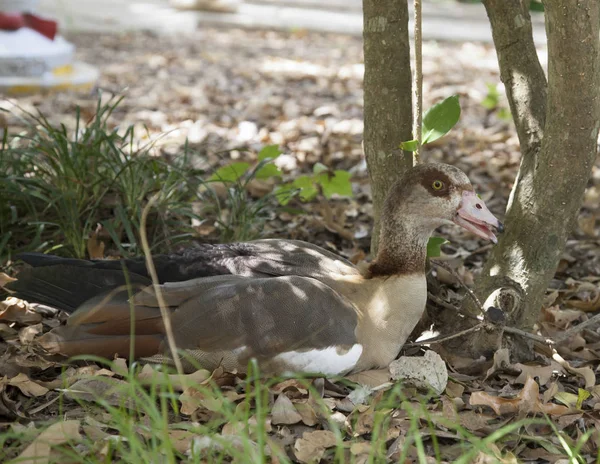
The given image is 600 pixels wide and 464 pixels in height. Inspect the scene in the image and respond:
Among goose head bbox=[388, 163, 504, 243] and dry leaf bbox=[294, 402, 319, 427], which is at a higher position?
goose head bbox=[388, 163, 504, 243]

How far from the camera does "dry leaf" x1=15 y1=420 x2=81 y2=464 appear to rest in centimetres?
256

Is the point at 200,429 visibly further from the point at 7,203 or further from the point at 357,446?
the point at 7,203

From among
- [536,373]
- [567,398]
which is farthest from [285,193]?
[567,398]

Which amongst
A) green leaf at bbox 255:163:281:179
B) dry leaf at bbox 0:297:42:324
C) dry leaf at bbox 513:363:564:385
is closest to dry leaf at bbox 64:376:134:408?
dry leaf at bbox 0:297:42:324

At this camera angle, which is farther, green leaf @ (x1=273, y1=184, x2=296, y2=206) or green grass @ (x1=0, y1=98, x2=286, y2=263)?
green leaf @ (x1=273, y1=184, x2=296, y2=206)

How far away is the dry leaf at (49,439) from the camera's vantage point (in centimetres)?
256

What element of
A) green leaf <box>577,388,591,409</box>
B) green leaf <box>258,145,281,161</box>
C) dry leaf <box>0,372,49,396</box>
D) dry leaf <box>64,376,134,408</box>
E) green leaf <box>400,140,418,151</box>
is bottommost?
dry leaf <box>0,372,49,396</box>

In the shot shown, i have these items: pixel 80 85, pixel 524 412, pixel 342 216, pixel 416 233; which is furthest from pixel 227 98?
pixel 524 412

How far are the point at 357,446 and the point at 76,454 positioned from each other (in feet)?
2.81

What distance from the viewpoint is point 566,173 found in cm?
336

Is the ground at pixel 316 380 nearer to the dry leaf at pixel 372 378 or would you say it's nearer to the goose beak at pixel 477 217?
the dry leaf at pixel 372 378

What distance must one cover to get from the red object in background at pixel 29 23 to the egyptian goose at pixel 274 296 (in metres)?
4.93

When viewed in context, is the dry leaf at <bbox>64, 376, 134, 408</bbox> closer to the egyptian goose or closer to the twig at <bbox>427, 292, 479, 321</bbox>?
the egyptian goose

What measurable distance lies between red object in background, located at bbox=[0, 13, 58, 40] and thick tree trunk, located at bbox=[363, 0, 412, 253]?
200 inches
